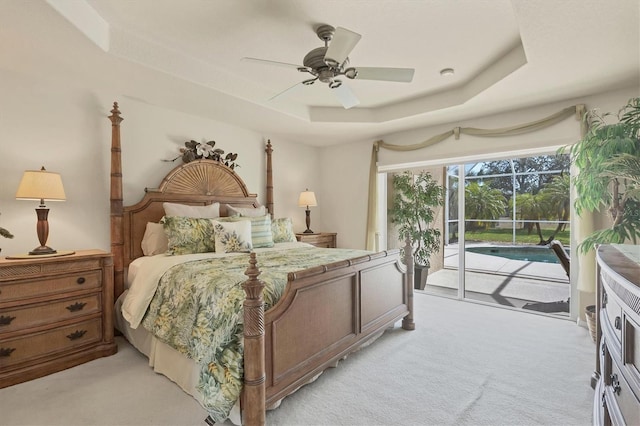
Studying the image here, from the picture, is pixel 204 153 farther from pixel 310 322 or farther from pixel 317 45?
pixel 310 322

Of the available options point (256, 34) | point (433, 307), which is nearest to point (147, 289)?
point (256, 34)

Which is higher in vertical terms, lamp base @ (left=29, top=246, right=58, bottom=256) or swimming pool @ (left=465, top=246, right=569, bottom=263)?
lamp base @ (left=29, top=246, right=58, bottom=256)

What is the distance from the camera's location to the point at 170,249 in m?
2.94

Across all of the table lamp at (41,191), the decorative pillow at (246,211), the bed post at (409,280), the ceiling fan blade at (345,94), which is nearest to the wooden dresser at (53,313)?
the table lamp at (41,191)

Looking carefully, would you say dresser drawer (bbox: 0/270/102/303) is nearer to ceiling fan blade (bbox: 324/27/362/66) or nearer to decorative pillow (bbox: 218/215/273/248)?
decorative pillow (bbox: 218/215/273/248)

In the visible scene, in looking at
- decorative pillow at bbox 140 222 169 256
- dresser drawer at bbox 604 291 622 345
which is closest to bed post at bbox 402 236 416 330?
dresser drawer at bbox 604 291 622 345

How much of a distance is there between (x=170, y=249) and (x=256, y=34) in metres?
2.04

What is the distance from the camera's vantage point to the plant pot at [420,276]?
15.7 feet

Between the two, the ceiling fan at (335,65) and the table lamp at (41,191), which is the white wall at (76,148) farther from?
the ceiling fan at (335,65)

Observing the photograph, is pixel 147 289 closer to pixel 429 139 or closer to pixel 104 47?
pixel 104 47

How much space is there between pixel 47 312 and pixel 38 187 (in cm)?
97

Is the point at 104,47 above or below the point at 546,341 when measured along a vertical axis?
above

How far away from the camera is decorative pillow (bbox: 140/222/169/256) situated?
314cm

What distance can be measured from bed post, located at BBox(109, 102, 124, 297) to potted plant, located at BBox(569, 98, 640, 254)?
417cm
